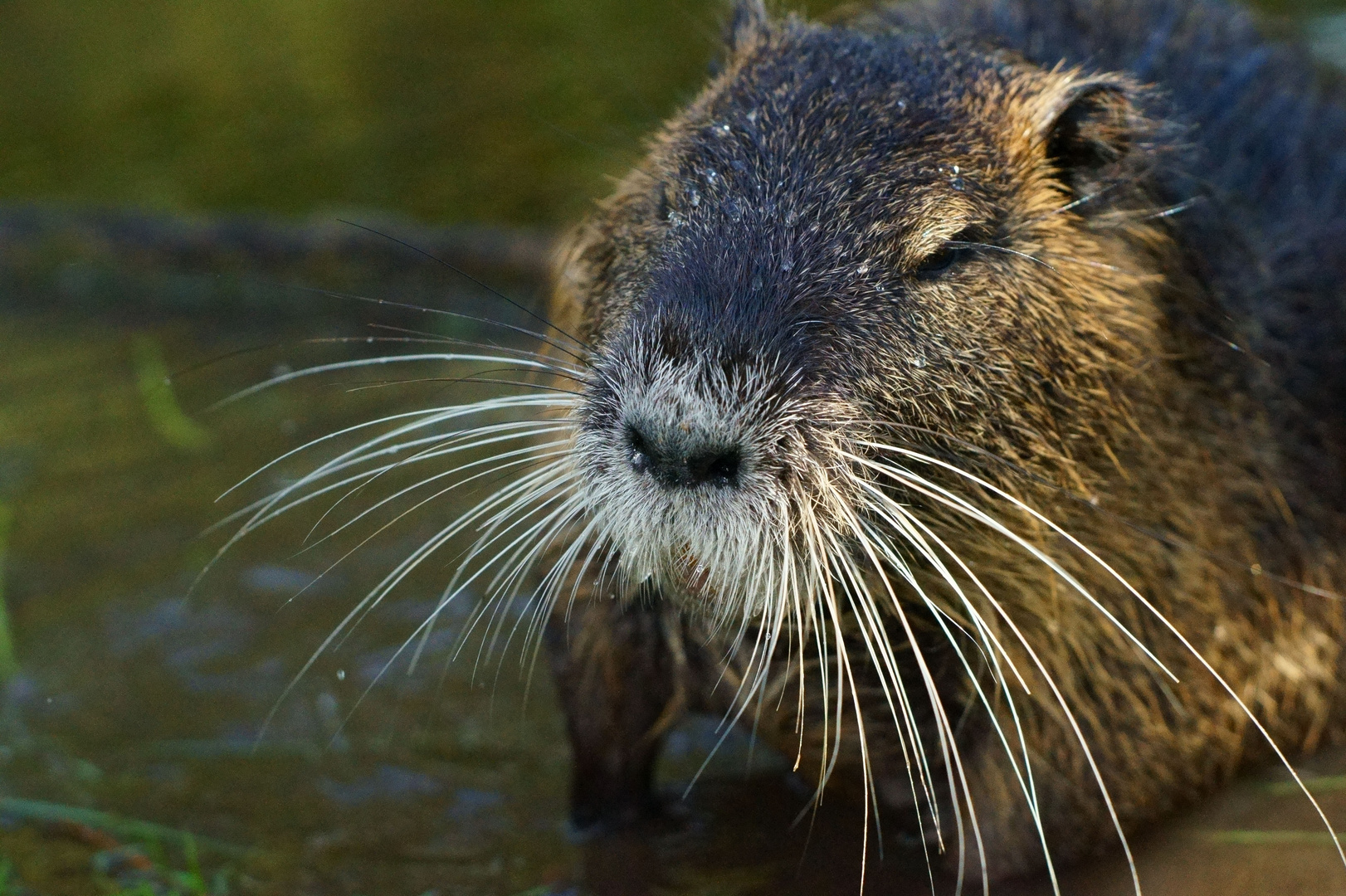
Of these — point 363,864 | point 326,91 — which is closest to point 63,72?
point 326,91

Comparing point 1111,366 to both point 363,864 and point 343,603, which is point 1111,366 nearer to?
point 363,864

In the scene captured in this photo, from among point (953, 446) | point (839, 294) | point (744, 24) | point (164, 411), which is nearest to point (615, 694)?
point (953, 446)

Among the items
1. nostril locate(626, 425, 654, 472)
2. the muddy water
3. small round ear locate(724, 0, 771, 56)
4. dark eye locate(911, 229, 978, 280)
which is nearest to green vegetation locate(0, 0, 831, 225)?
the muddy water

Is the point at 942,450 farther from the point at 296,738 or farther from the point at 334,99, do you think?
the point at 334,99

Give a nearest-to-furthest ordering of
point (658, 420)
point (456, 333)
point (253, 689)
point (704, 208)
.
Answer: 1. point (658, 420)
2. point (704, 208)
3. point (253, 689)
4. point (456, 333)

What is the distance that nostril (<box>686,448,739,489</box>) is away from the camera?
2.01 metres

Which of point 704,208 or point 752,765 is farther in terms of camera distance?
point 752,765

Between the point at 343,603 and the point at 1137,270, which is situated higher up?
the point at 1137,270

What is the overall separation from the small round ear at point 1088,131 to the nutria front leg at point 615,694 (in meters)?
0.98

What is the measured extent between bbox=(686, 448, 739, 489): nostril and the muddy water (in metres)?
0.48

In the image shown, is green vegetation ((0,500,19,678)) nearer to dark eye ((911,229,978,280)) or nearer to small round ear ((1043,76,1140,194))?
dark eye ((911,229,978,280))

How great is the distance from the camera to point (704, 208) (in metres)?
2.37

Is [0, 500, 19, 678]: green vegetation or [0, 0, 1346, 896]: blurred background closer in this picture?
[0, 0, 1346, 896]: blurred background

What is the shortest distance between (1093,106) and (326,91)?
501 centimetres
